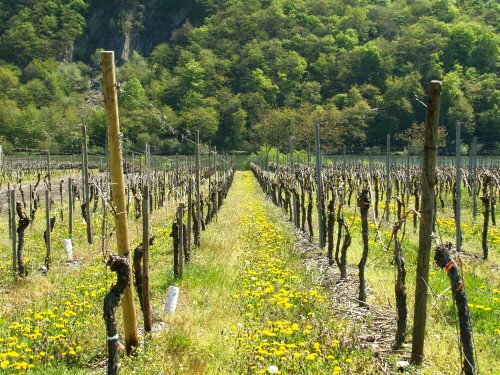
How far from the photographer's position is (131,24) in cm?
14600

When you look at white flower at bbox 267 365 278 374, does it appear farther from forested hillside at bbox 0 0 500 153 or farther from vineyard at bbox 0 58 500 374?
forested hillside at bbox 0 0 500 153

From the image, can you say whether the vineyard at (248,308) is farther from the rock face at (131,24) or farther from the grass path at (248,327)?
the rock face at (131,24)

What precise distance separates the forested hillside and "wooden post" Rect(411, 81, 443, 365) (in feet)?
157

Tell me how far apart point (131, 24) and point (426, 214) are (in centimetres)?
15418

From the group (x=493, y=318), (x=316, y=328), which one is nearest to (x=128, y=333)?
(x=316, y=328)

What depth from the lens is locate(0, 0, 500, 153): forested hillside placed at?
6356 cm

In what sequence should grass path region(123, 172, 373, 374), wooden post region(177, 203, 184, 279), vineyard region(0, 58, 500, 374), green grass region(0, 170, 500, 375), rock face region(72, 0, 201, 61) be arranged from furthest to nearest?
1. rock face region(72, 0, 201, 61)
2. wooden post region(177, 203, 184, 279)
3. green grass region(0, 170, 500, 375)
4. grass path region(123, 172, 373, 374)
5. vineyard region(0, 58, 500, 374)

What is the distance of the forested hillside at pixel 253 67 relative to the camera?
63.6 meters

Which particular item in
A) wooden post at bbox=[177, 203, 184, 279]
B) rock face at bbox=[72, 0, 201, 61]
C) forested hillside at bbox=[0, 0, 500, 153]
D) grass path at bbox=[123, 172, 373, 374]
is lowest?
grass path at bbox=[123, 172, 373, 374]

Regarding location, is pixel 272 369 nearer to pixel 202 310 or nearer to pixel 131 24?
pixel 202 310

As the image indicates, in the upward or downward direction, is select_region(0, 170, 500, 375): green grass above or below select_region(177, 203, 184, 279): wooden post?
below

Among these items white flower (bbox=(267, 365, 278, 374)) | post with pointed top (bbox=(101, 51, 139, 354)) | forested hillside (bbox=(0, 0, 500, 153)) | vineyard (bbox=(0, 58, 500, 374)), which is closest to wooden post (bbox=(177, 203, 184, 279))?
vineyard (bbox=(0, 58, 500, 374))

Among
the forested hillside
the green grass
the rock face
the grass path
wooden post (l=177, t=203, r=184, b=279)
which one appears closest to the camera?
the grass path

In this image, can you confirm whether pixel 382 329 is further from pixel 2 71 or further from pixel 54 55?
pixel 54 55
